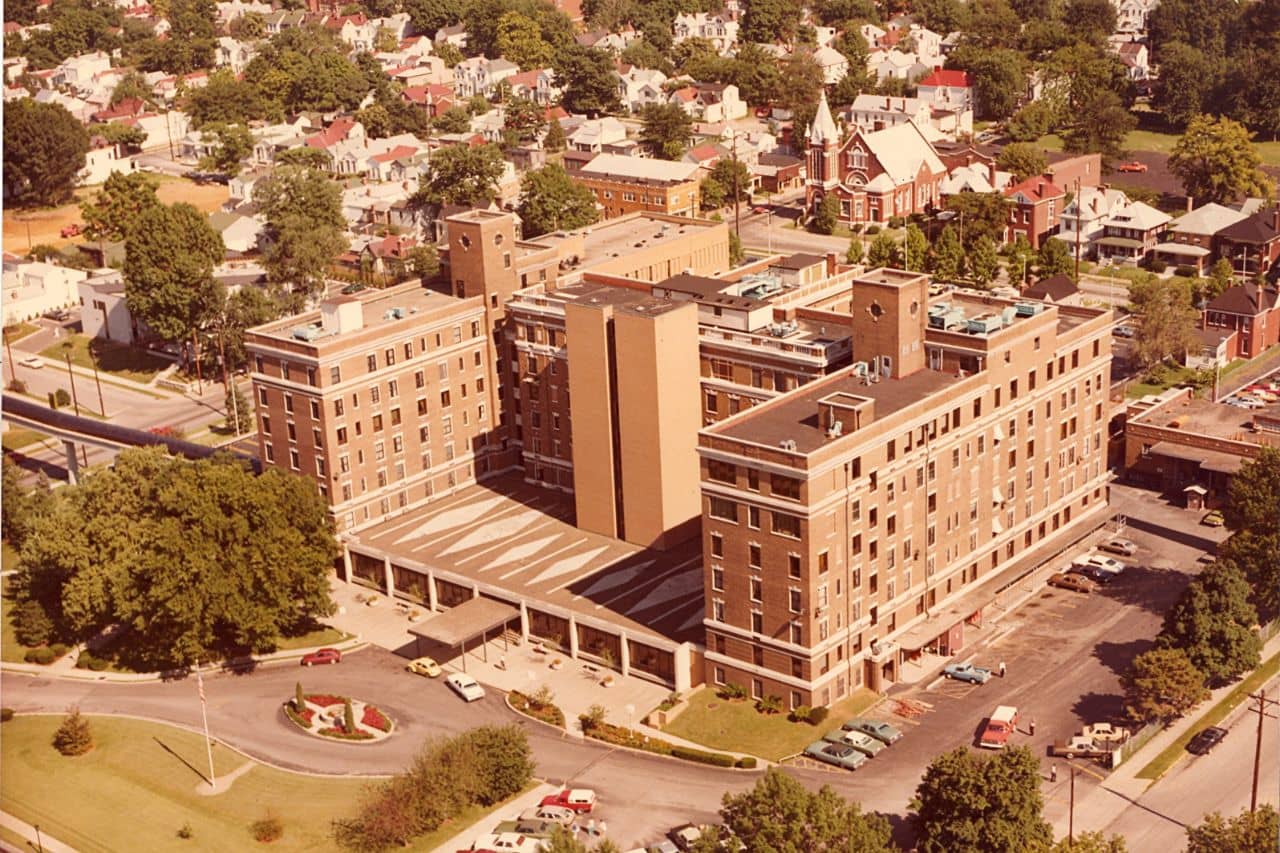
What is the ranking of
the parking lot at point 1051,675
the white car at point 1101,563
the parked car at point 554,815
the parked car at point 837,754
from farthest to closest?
the white car at point 1101,563
the parked car at point 837,754
the parking lot at point 1051,675
the parked car at point 554,815

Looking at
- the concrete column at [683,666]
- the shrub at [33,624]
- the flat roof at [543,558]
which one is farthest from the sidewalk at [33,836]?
the concrete column at [683,666]

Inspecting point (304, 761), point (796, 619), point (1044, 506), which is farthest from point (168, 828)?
point (1044, 506)

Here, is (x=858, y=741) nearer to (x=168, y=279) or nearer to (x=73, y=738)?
(x=73, y=738)

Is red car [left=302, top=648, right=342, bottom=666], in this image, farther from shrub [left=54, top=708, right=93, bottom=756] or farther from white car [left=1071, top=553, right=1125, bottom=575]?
white car [left=1071, top=553, right=1125, bottom=575]

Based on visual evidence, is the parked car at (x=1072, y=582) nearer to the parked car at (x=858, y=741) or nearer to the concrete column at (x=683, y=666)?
the parked car at (x=858, y=741)

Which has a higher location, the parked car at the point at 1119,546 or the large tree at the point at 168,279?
the large tree at the point at 168,279

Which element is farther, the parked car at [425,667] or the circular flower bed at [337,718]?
the parked car at [425,667]
